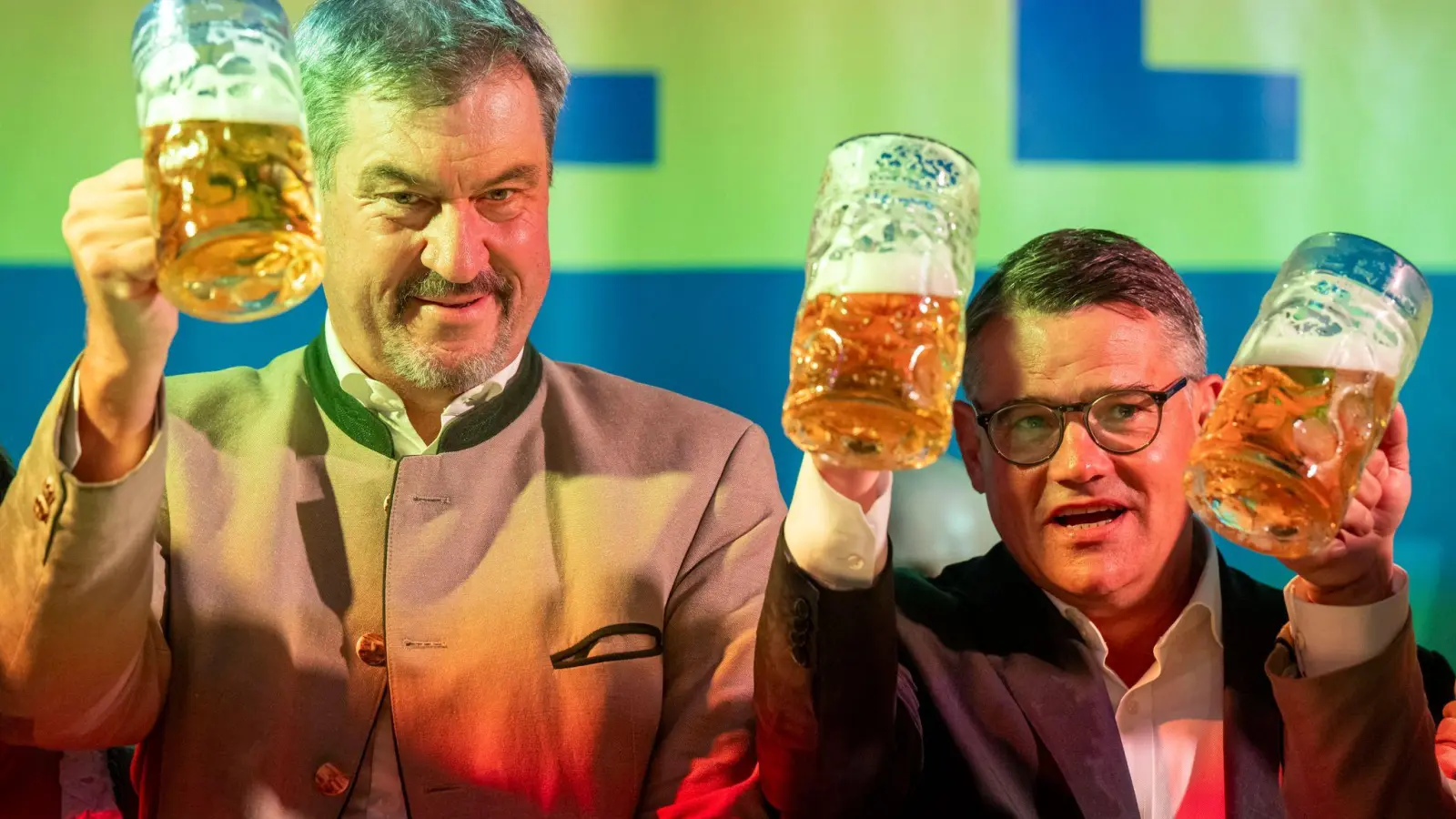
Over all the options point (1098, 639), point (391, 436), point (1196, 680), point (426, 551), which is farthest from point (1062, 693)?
point (391, 436)

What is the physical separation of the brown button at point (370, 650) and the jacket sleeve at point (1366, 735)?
1157mm

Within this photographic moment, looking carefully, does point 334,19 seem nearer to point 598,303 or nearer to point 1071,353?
point 598,303

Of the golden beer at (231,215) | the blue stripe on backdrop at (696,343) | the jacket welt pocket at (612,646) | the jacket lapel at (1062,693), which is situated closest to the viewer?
the golden beer at (231,215)

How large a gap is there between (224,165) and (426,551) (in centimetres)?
79

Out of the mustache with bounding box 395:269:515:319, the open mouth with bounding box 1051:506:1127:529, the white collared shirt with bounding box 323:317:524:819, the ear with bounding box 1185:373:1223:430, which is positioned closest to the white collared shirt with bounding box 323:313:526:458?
the white collared shirt with bounding box 323:317:524:819

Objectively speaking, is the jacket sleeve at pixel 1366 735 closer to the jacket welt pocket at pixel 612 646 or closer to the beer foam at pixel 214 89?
the jacket welt pocket at pixel 612 646

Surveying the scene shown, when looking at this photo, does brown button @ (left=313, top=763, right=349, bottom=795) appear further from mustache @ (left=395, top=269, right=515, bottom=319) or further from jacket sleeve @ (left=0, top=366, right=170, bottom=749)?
mustache @ (left=395, top=269, right=515, bottom=319)

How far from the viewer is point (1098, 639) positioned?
2.07m

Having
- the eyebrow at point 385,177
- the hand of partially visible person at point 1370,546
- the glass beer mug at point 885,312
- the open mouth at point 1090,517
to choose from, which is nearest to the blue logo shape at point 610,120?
the eyebrow at point 385,177

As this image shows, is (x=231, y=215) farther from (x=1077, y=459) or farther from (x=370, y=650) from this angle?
(x=1077, y=459)

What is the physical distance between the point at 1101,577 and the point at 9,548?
1.36 metres

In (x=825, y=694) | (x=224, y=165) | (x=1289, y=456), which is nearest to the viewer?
(x=224, y=165)

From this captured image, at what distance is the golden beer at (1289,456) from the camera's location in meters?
1.48

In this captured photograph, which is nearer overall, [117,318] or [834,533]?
[117,318]
